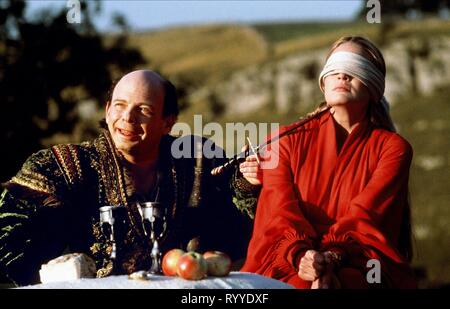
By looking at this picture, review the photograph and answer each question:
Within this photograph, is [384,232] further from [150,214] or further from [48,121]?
[48,121]

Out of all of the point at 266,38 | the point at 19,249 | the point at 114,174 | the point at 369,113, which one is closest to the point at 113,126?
the point at 114,174

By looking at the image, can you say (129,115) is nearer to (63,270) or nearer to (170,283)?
(63,270)

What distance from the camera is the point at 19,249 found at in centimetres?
612

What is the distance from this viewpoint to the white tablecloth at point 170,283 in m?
5.20

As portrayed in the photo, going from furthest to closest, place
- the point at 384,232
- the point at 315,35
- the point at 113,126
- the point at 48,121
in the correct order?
the point at 315,35, the point at 48,121, the point at 113,126, the point at 384,232

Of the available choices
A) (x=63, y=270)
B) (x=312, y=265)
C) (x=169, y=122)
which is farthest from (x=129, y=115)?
(x=312, y=265)

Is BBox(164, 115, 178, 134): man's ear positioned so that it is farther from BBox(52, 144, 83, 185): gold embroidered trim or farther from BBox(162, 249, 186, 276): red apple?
BBox(162, 249, 186, 276): red apple

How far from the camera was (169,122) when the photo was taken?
626 cm

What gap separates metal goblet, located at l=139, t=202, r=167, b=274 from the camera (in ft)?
18.7

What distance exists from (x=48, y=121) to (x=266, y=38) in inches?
996

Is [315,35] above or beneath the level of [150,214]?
above

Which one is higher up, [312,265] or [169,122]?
[169,122]

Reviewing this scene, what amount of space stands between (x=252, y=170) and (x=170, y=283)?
1097 mm
